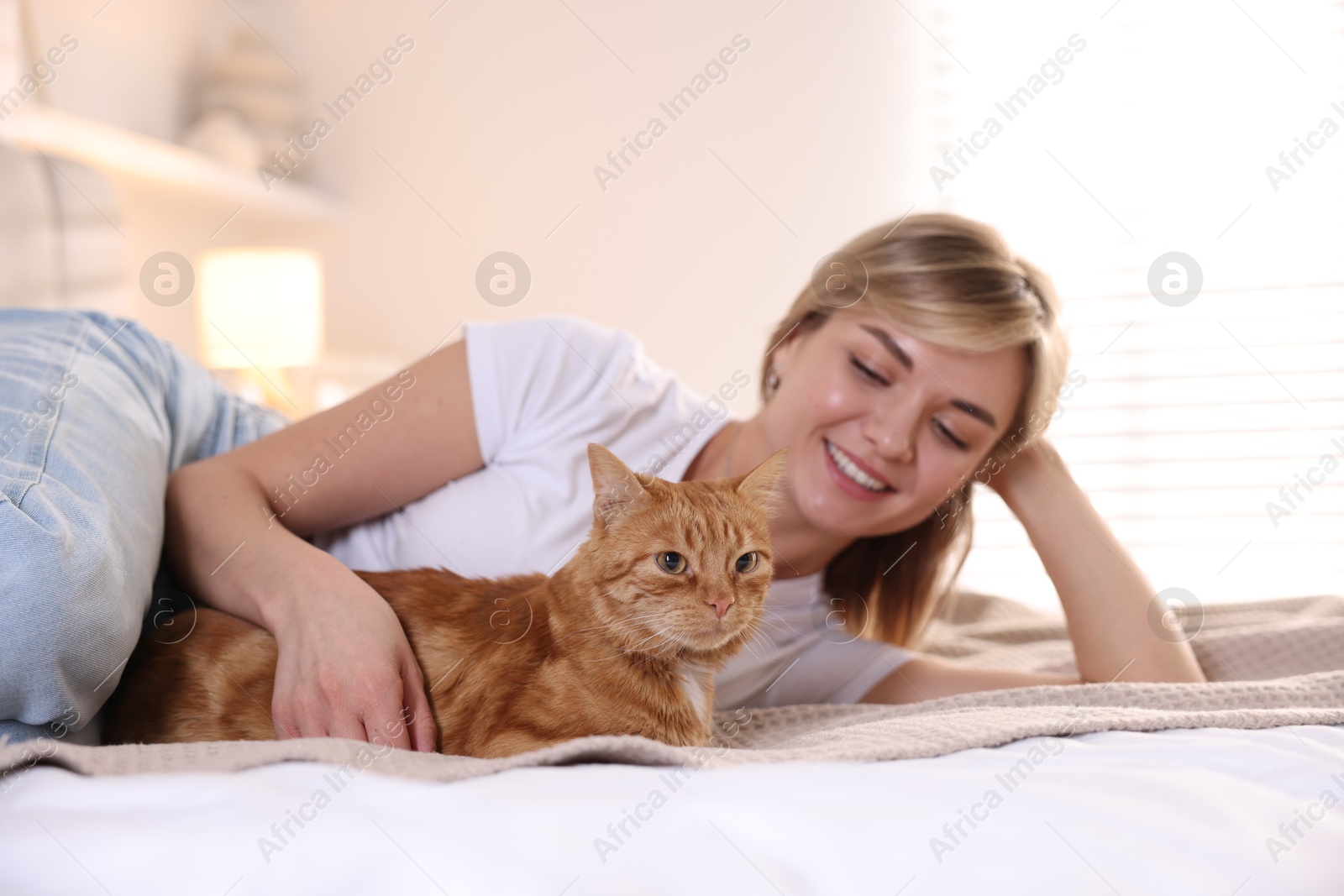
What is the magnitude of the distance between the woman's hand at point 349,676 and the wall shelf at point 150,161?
2225mm

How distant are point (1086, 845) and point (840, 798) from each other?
18 cm

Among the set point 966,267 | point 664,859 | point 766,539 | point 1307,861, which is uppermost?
point 966,267

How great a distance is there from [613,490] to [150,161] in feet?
9.55

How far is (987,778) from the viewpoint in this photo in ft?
2.49

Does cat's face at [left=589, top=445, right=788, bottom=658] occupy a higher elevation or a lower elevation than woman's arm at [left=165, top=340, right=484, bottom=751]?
higher

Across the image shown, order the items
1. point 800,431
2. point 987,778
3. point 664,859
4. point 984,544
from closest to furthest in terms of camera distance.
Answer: point 664,859 → point 987,778 → point 800,431 → point 984,544

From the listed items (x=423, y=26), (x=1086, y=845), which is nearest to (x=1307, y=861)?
(x=1086, y=845)

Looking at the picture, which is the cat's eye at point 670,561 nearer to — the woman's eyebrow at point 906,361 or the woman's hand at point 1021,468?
the woman's eyebrow at point 906,361

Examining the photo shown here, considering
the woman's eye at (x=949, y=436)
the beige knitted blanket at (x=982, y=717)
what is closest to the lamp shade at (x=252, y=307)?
the beige knitted blanket at (x=982, y=717)

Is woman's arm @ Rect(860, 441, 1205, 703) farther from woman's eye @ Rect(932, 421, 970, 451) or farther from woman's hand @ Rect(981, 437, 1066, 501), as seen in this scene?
woman's eye @ Rect(932, 421, 970, 451)

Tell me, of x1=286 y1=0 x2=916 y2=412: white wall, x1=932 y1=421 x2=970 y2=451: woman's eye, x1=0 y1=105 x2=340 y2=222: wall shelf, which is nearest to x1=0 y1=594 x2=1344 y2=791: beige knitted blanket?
x1=932 y1=421 x2=970 y2=451: woman's eye

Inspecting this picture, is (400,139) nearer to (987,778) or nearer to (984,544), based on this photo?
(984,544)

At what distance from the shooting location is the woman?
134cm

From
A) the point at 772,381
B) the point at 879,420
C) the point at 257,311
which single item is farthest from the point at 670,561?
the point at 257,311
